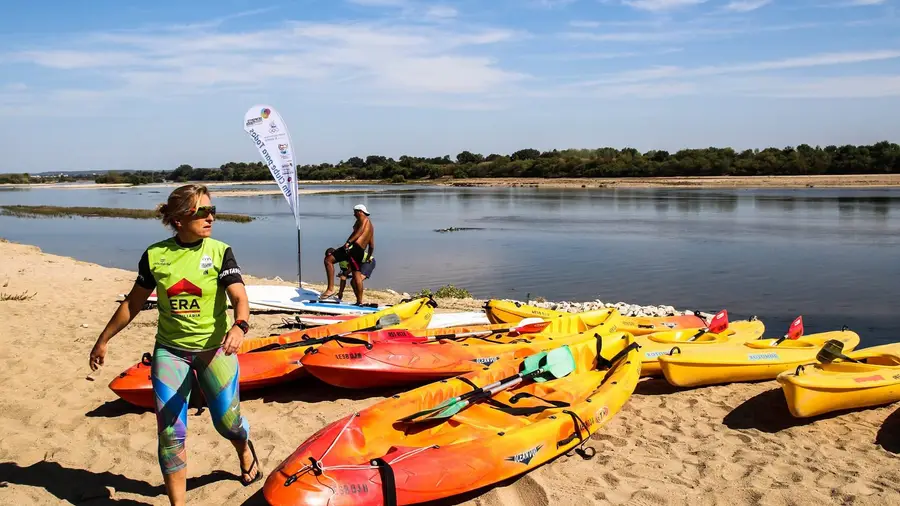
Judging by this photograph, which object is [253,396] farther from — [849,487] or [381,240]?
[381,240]

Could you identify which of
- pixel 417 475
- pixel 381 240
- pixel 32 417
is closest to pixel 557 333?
pixel 417 475

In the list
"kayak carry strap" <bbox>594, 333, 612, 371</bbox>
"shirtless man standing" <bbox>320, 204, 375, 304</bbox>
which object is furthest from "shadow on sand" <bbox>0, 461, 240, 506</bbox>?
"shirtless man standing" <bbox>320, 204, 375, 304</bbox>

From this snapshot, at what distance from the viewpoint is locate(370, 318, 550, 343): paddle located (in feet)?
23.9

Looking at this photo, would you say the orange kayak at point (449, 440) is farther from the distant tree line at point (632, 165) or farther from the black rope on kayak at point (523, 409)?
the distant tree line at point (632, 165)

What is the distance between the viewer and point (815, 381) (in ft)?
18.9

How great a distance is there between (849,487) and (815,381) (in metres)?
1.27

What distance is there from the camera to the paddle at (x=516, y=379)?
4844mm

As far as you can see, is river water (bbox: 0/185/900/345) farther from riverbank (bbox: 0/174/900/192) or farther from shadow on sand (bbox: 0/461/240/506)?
riverbank (bbox: 0/174/900/192)

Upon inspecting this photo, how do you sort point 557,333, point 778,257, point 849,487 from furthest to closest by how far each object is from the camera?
point 778,257
point 557,333
point 849,487

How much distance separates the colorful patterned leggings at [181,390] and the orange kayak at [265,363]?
0.62 ft

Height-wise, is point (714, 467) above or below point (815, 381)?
below

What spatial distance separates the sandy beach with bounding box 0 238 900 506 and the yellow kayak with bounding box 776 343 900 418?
0.17 metres

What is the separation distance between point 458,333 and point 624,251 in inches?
559

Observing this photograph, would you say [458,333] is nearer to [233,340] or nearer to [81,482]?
[81,482]
